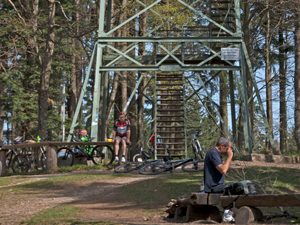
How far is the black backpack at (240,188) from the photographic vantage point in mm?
6270

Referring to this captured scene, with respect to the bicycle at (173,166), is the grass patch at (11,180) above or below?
below

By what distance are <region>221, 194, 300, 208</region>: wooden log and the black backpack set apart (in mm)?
120

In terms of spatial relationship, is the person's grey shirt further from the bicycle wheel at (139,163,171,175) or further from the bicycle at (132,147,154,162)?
the bicycle at (132,147,154,162)

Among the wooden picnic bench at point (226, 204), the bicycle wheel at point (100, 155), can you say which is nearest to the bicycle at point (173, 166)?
the bicycle wheel at point (100, 155)

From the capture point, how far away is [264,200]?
593cm

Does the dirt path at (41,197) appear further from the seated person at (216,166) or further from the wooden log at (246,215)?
the wooden log at (246,215)

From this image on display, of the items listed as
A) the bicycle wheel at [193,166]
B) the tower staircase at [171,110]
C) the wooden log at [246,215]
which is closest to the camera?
the wooden log at [246,215]

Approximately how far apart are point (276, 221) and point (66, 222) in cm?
332

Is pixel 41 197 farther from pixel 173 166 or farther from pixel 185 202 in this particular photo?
pixel 185 202


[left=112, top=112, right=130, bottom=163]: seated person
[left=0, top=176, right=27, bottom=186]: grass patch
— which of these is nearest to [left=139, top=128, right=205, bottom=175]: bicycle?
[left=112, top=112, right=130, bottom=163]: seated person

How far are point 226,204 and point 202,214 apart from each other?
64 centimetres

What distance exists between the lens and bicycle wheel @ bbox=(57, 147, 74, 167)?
15.2 meters

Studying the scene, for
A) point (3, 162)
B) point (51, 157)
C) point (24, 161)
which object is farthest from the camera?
point (24, 161)

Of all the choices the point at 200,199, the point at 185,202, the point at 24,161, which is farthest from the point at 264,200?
the point at 24,161
